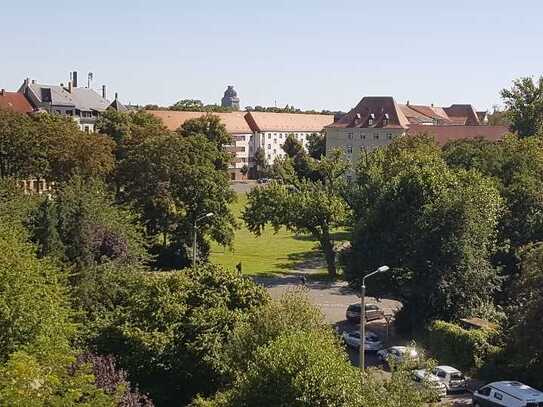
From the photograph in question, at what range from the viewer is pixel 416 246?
33.8 metres

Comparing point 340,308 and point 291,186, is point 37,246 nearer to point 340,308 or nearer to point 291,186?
point 340,308

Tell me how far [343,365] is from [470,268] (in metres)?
17.4

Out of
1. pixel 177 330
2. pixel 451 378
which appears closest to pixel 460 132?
pixel 451 378

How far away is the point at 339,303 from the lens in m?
41.1

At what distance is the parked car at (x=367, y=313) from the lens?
1446 inches

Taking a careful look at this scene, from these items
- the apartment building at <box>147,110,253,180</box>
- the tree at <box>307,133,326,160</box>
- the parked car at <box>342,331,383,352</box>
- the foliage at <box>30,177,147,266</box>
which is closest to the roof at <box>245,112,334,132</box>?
the apartment building at <box>147,110,253,180</box>

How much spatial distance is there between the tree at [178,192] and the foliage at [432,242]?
1245 centimetres

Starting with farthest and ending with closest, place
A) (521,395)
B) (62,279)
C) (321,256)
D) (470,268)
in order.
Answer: (321,256)
(470,268)
(62,279)
(521,395)

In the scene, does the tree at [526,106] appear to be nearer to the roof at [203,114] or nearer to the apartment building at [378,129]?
the apartment building at [378,129]

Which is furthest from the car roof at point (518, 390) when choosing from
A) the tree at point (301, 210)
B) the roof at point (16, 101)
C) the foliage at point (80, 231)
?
the roof at point (16, 101)

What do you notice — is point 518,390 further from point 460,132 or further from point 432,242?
point 460,132

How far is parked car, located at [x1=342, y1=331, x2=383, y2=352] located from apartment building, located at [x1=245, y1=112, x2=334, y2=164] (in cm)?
8583

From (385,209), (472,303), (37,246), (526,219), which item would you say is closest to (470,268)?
(472,303)

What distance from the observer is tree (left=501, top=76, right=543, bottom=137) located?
7206 centimetres
